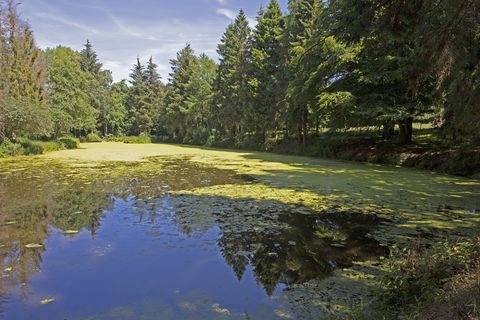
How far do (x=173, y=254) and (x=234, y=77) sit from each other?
1197 inches

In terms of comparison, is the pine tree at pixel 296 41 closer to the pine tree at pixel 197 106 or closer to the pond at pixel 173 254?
the pine tree at pixel 197 106

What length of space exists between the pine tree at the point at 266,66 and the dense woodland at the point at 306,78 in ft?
0.30

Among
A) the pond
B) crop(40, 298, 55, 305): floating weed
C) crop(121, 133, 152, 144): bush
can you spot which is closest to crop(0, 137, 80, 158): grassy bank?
the pond

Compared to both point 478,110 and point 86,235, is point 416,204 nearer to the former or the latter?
point 478,110

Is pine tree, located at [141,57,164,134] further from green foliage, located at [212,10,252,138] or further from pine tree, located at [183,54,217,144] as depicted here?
green foliage, located at [212,10,252,138]

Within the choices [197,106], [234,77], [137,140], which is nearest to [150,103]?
[137,140]

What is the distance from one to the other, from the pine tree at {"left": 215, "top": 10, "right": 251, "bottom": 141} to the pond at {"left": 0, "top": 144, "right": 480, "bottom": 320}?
24163 millimetres

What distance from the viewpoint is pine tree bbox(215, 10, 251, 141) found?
34.4m

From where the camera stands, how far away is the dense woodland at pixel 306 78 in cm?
640

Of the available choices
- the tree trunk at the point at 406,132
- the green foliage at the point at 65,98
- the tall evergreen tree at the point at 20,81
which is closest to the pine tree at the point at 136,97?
the green foliage at the point at 65,98

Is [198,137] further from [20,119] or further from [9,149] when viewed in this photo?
[9,149]

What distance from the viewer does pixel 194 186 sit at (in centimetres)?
1240

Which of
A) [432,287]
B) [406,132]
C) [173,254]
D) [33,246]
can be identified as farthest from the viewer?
[406,132]

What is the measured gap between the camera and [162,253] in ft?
20.1
